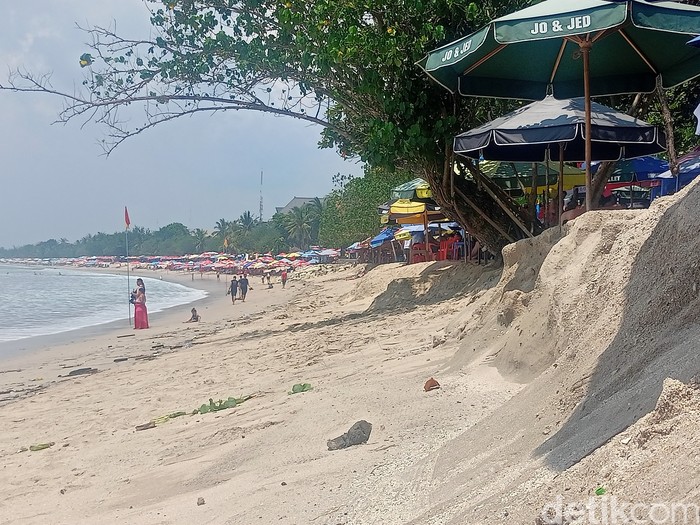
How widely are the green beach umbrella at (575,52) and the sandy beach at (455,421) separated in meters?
1.46

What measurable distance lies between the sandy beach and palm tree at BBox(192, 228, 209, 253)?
118906 mm

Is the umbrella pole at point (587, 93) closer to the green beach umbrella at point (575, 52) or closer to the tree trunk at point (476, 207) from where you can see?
the green beach umbrella at point (575, 52)

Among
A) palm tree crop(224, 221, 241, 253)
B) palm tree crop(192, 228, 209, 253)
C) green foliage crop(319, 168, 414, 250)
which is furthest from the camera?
palm tree crop(192, 228, 209, 253)

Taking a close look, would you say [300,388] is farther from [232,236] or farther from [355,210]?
[232,236]

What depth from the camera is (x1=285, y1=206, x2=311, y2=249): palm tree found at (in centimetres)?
8956

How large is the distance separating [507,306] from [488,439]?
240cm

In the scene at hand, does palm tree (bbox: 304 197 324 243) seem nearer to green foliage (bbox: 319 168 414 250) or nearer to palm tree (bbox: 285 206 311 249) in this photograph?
palm tree (bbox: 285 206 311 249)

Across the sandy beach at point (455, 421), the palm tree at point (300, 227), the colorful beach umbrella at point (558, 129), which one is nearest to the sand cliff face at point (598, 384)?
the sandy beach at point (455, 421)

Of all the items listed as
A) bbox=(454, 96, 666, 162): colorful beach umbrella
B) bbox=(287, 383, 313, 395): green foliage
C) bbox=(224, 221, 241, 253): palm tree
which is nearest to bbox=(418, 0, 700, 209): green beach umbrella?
bbox=(454, 96, 666, 162): colorful beach umbrella

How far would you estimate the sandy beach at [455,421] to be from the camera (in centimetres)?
246

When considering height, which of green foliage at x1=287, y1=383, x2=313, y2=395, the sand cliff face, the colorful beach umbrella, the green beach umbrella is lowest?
green foliage at x1=287, y1=383, x2=313, y2=395

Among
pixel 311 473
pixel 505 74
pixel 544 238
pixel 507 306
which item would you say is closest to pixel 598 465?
pixel 311 473

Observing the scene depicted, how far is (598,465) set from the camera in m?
2.24

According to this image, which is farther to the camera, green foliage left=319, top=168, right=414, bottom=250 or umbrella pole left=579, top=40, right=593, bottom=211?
green foliage left=319, top=168, right=414, bottom=250
